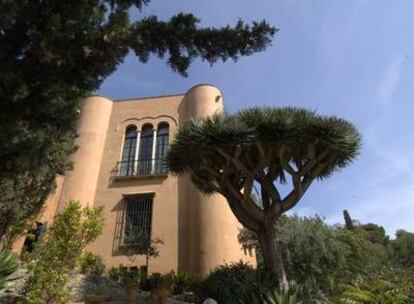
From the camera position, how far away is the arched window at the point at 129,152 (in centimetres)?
1931

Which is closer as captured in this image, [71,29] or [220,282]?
[71,29]

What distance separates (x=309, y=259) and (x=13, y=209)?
11.4 metres

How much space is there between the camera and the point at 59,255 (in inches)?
374

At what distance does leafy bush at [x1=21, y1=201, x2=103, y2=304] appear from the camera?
8.59 m

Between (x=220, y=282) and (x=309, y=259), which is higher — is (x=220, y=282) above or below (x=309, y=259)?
below

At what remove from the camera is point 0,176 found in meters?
7.37

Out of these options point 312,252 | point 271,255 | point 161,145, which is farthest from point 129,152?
point 271,255

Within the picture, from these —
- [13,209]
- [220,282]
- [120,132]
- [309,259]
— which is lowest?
[220,282]

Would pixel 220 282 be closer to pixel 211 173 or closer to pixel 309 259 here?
pixel 211 173

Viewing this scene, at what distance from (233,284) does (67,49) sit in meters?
7.73

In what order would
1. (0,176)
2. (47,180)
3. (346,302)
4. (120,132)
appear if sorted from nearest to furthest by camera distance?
(0,176), (346,302), (47,180), (120,132)

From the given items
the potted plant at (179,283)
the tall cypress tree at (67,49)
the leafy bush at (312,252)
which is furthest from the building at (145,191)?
the tall cypress tree at (67,49)

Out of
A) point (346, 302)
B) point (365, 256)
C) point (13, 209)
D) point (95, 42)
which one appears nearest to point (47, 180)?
point (13, 209)

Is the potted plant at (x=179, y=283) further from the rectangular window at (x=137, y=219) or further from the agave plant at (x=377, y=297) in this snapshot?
the agave plant at (x=377, y=297)
